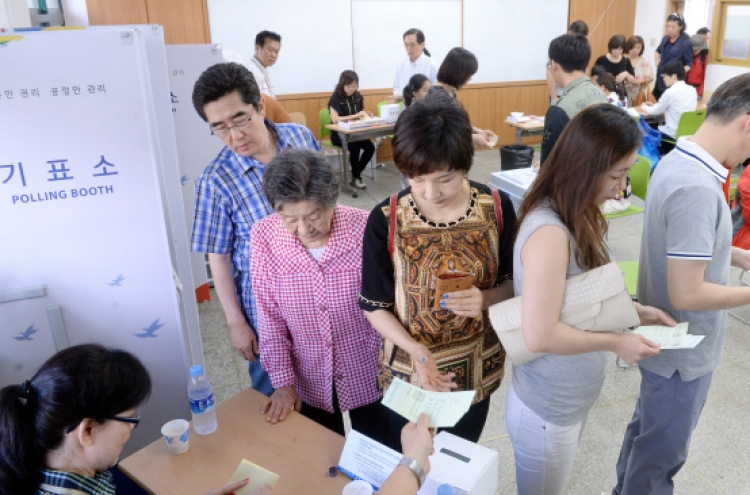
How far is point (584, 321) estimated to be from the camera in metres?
1.37

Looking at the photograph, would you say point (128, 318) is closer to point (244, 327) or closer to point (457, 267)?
point (244, 327)

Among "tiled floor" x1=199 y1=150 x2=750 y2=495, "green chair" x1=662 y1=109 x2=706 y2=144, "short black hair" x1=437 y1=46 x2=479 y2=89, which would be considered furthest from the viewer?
"green chair" x1=662 y1=109 x2=706 y2=144

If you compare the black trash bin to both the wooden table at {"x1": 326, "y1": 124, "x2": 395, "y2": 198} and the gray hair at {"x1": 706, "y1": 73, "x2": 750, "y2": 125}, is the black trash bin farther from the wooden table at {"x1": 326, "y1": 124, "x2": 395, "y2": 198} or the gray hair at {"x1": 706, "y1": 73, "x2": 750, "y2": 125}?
the gray hair at {"x1": 706, "y1": 73, "x2": 750, "y2": 125}

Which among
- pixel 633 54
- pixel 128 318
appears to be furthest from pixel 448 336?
pixel 633 54

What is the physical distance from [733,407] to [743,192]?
3.58ft

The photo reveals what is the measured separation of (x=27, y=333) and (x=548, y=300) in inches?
70.1

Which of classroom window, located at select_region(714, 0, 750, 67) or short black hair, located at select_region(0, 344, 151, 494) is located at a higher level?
classroom window, located at select_region(714, 0, 750, 67)

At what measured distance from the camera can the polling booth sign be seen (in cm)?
176

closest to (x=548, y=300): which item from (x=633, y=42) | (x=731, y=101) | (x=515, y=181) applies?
(x=731, y=101)

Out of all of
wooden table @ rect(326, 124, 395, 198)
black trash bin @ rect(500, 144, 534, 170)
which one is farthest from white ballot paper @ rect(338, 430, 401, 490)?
wooden table @ rect(326, 124, 395, 198)

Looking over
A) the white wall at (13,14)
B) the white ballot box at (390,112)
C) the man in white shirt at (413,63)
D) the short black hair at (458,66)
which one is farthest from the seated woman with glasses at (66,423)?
the man in white shirt at (413,63)

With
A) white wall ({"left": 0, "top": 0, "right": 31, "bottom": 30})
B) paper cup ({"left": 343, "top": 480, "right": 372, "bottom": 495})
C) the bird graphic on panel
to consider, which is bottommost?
paper cup ({"left": 343, "top": 480, "right": 372, "bottom": 495})

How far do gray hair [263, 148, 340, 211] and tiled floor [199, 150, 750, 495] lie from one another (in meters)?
1.54

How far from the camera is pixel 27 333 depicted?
1.98 meters
